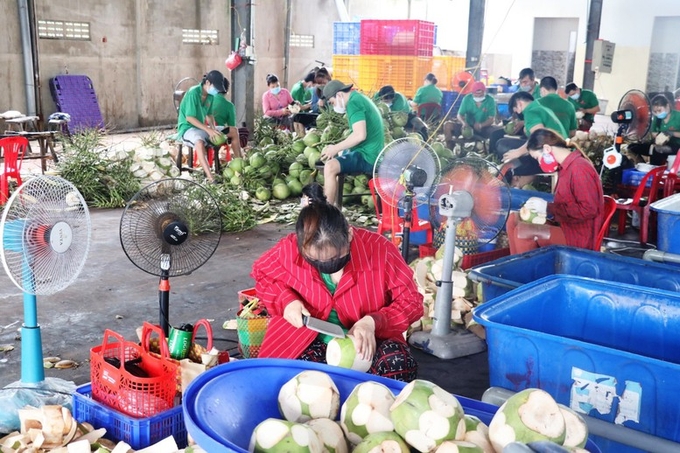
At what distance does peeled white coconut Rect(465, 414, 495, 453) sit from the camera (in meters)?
1.71

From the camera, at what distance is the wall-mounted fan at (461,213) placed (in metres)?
4.17

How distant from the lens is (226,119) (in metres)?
10.1

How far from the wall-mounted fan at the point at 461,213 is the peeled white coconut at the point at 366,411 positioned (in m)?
2.38

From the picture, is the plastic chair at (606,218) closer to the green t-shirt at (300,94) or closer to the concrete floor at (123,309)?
the concrete floor at (123,309)

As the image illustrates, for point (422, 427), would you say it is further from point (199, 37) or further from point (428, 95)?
point (199, 37)

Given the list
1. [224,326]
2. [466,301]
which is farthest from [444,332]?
[224,326]

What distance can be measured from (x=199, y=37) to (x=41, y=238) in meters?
14.4

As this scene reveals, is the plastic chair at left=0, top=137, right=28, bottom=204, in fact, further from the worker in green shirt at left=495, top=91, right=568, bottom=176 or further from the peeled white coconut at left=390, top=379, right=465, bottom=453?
the peeled white coconut at left=390, top=379, right=465, bottom=453

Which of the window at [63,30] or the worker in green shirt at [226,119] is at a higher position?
the window at [63,30]

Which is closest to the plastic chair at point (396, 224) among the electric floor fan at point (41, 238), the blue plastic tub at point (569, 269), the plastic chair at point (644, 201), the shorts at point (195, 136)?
the blue plastic tub at point (569, 269)

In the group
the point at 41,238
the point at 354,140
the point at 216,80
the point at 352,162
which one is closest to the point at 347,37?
the point at 216,80

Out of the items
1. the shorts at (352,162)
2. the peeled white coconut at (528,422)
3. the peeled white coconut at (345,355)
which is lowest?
the peeled white coconut at (345,355)

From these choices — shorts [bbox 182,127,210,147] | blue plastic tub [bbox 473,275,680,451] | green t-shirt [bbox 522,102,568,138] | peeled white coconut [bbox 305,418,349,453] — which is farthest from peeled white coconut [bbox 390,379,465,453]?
shorts [bbox 182,127,210,147]

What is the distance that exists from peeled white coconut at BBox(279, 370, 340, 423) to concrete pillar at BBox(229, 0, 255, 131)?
9.90 m
